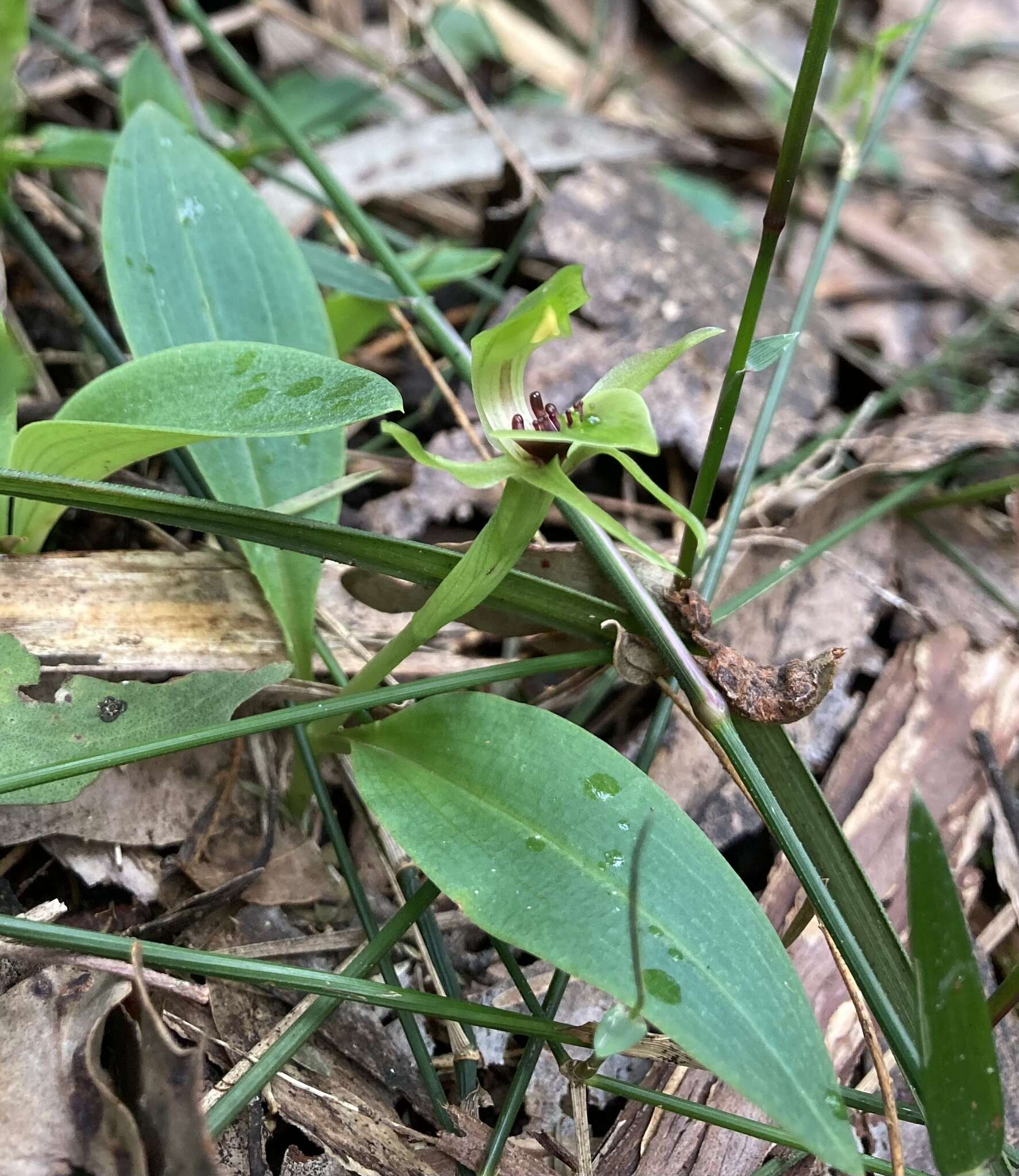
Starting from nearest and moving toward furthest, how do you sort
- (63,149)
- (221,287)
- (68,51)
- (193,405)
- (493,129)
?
(193,405) → (221,287) → (63,149) → (68,51) → (493,129)

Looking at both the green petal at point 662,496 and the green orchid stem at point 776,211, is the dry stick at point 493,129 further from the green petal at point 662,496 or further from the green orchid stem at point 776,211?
the green petal at point 662,496

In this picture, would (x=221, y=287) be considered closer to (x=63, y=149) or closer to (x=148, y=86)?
(x=63, y=149)

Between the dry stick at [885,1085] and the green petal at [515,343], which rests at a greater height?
the green petal at [515,343]

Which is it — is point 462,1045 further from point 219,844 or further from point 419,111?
point 419,111

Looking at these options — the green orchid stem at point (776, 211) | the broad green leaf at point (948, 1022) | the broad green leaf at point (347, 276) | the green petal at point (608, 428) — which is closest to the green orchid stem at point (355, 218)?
the broad green leaf at point (347, 276)

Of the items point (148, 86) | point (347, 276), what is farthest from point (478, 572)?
point (148, 86)

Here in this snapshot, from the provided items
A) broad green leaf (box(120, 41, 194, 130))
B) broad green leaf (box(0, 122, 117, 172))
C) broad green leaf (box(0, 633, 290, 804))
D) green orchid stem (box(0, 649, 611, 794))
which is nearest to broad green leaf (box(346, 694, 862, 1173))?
green orchid stem (box(0, 649, 611, 794))

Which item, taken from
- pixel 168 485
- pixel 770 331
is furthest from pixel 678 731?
pixel 770 331
